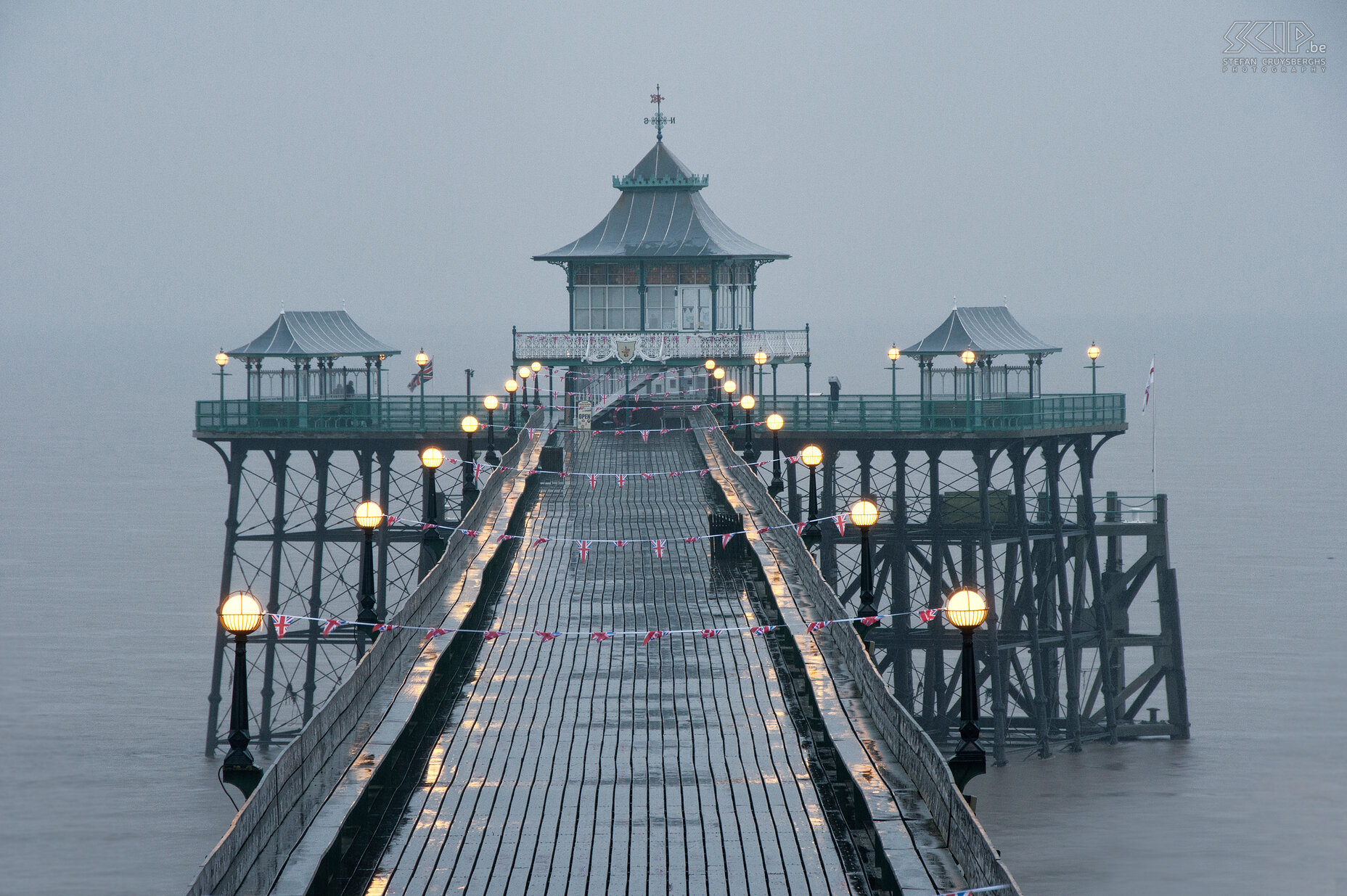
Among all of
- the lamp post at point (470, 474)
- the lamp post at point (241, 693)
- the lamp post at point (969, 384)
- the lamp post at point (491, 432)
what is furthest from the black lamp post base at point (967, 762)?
the lamp post at point (969, 384)

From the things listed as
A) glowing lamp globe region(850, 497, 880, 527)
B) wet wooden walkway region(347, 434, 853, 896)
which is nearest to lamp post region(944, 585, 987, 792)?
wet wooden walkway region(347, 434, 853, 896)

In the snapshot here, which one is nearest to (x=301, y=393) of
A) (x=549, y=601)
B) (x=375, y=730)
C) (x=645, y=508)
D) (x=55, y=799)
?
(x=55, y=799)

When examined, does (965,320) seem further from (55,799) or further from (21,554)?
(21,554)

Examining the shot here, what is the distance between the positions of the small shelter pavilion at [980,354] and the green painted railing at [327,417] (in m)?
12.0

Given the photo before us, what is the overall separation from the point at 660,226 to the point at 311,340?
11564 millimetres

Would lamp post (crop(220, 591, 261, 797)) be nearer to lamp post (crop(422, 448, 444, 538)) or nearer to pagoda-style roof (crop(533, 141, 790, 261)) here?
lamp post (crop(422, 448, 444, 538))

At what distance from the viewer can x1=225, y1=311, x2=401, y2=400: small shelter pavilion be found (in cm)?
4666

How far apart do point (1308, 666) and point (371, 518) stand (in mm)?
46471

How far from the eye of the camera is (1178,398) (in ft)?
616

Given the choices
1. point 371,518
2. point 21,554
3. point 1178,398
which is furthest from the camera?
point 1178,398

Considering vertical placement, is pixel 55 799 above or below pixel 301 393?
below

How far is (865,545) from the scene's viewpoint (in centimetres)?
2172

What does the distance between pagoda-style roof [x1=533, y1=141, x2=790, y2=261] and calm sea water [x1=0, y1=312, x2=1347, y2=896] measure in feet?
60.5

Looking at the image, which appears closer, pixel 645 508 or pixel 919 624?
pixel 645 508
